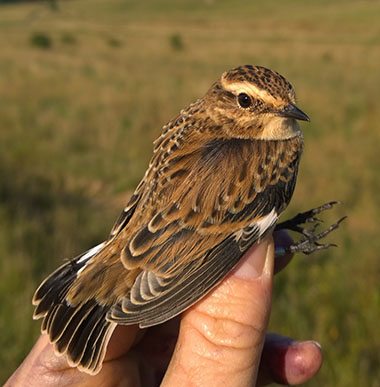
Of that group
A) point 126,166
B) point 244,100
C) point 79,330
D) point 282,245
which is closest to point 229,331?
point 79,330

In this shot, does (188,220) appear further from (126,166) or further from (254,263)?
(126,166)

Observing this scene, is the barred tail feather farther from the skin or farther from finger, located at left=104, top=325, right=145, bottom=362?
finger, located at left=104, top=325, right=145, bottom=362

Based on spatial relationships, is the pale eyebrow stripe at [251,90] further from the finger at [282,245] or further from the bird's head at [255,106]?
the finger at [282,245]

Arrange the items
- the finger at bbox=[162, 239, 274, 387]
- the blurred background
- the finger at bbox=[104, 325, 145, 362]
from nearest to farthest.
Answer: the finger at bbox=[162, 239, 274, 387]
the finger at bbox=[104, 325, 145, 362]
the blurred background

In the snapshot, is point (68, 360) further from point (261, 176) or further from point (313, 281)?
point (313, 281)

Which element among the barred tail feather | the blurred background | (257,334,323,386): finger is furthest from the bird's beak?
the blurred background

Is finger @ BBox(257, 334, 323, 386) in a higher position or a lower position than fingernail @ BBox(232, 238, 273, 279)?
lower
